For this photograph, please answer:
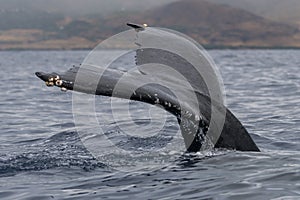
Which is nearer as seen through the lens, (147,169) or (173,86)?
(173,86)

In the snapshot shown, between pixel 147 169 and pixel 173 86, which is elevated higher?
pixel 173 86

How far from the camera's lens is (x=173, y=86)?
6.84 m

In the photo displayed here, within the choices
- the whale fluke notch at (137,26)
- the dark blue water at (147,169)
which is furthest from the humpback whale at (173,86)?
the dark blue water at (147,169)

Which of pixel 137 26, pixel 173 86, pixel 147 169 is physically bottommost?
pixel 147 169

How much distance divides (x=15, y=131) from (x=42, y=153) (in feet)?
10.8

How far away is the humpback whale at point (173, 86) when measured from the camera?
19.2ft

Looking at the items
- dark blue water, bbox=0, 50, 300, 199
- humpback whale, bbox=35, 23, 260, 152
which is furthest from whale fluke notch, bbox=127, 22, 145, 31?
dark blue water, bbox=0, 50, 300, 199

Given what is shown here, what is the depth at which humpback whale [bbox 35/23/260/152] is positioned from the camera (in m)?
5.84

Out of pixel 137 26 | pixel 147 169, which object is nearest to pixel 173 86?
pixel 137 26

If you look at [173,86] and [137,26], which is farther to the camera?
[137,26]

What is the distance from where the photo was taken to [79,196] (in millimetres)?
6129

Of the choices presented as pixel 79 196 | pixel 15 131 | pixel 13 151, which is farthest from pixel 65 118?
pixel 79 196

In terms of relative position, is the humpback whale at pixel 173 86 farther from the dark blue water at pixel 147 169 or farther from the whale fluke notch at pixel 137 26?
the dark blue water at pixel 147 169

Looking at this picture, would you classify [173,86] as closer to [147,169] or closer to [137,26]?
[137,26]
